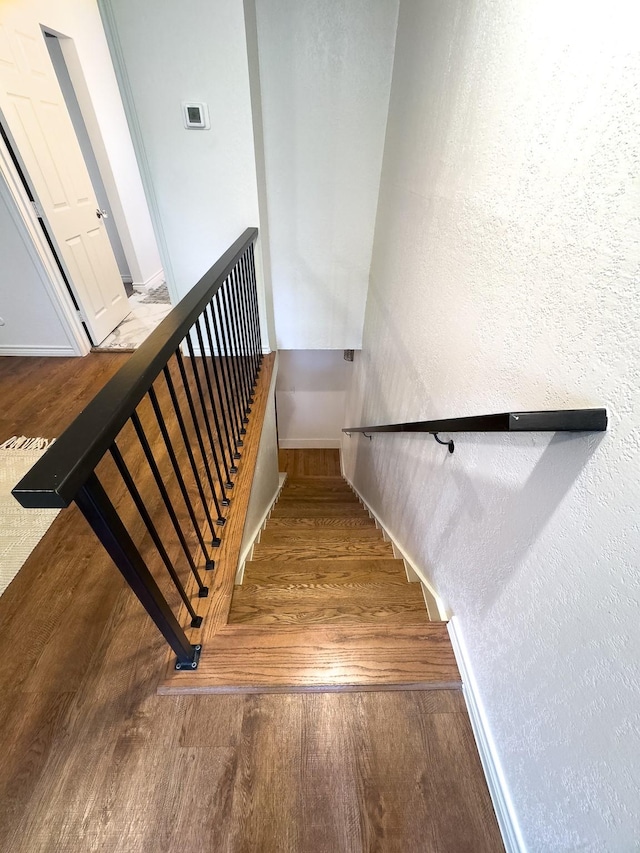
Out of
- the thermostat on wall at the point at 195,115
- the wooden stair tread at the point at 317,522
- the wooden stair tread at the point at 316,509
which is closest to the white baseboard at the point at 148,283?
the thermostat on wall at the point at 195,115

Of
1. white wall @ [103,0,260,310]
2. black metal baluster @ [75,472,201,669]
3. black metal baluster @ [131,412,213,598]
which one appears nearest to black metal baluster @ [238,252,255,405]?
white wall @ [103,0,260,310]

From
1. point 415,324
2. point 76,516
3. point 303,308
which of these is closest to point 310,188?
point 303,308

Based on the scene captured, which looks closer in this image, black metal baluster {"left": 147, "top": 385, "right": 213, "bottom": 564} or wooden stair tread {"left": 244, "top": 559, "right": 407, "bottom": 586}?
black metal baluster {"left": 147, "top": 385, "right": 213, "bottom": 564}

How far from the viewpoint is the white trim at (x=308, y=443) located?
489 cm

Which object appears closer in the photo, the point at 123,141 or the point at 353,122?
the point at 353,122

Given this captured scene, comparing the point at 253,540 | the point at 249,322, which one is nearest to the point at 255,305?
the point at 249,322

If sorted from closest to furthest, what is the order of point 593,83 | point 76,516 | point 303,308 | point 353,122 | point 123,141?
1. point 593,83
2. point 76,516
3. point 353,122
4. point 303,308
5. point 123,141

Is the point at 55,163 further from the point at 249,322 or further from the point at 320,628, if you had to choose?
the point at 320,628

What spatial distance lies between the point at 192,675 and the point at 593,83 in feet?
5.21

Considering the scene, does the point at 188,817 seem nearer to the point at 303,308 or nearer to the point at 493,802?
the point at 493,802

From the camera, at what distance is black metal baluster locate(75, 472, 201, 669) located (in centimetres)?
60

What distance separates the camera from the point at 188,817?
2.79 feet

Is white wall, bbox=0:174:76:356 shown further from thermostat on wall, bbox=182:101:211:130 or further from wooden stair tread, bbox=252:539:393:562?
wooden stair tread, bbox=252:539:393:562

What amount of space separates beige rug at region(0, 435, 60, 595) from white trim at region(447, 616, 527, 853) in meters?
1.55
